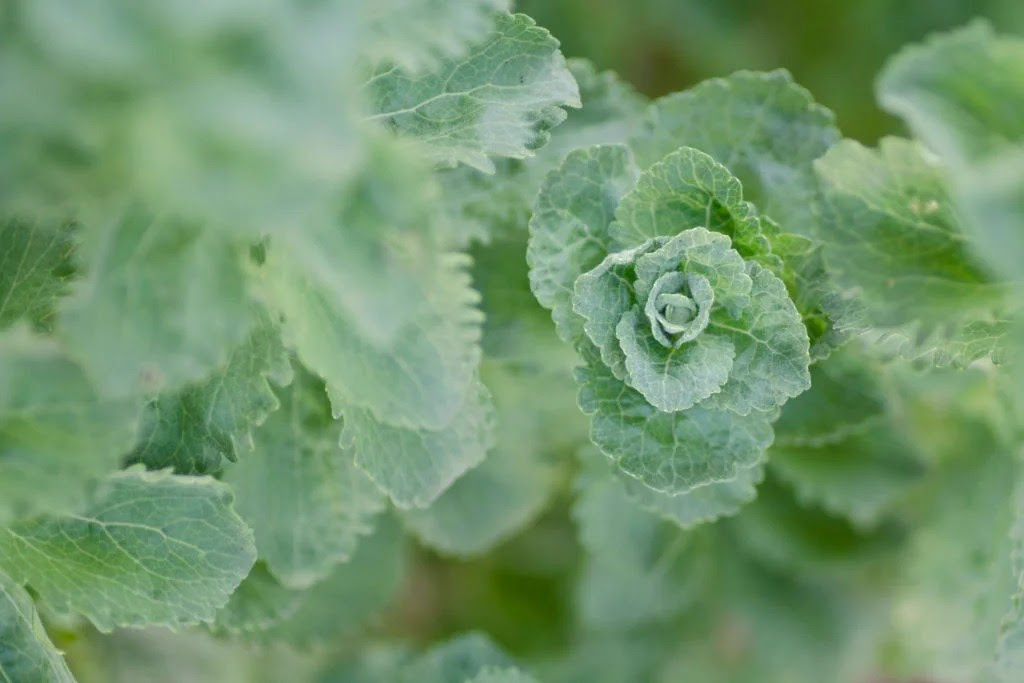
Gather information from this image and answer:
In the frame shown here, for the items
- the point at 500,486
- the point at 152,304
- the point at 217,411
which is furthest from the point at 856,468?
the point at 152,304

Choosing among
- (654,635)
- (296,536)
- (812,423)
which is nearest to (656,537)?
(654,635)

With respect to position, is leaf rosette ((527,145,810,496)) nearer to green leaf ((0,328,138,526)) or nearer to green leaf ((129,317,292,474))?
green leaf ((129,317,292,474))

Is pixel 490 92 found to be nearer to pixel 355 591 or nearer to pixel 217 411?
pixel 217 411

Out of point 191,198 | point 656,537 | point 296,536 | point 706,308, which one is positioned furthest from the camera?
point 656,537

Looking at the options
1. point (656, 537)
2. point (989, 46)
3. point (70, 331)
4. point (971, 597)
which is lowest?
point (656, 537)

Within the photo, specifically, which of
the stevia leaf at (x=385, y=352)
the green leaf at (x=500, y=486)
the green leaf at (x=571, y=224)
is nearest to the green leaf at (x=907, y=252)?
the green leaf at (x=571, y=224)

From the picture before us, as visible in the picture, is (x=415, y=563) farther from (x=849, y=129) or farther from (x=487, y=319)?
(x=849, y=129)

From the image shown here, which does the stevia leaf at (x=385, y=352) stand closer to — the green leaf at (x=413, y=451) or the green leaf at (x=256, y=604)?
the green leaf at (x=413, y=451)

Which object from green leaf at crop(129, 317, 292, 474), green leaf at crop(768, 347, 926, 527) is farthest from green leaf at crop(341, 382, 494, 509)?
green leaf at crop(768, 347, 926, 527)
